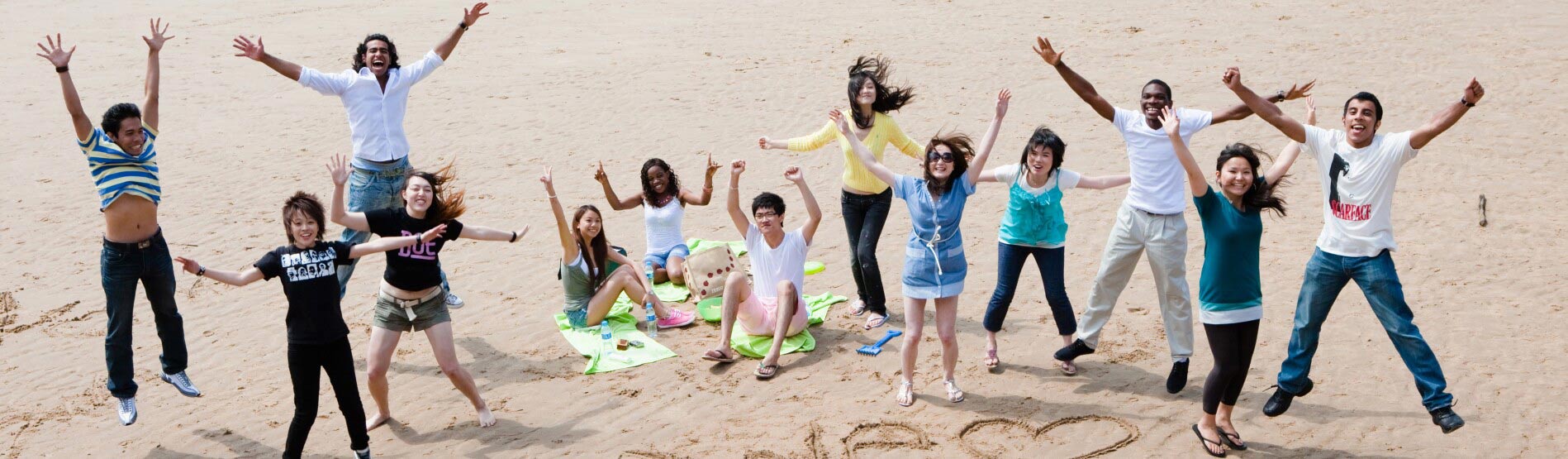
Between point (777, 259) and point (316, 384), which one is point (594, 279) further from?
point (316, 384)

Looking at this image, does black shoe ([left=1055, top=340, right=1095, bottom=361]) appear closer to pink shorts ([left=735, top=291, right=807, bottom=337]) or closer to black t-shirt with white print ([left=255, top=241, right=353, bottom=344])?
pink shorts ([left=735, top=291, right=807, bottom=337])

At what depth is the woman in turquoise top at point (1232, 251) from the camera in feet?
19.5

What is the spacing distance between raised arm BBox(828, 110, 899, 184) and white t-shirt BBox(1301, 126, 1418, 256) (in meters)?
2.26

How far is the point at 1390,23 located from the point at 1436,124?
12.3 meters

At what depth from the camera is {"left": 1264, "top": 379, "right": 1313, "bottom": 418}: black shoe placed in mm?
Result: 6555

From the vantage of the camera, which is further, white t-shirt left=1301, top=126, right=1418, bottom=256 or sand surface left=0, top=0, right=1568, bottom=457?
sand surface left=0, top=0, right=1568, bottom=457

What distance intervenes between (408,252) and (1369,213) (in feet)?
16.3

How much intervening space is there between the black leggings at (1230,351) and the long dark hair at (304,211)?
4.49 meters

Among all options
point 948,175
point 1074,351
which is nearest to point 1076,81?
point 948,175

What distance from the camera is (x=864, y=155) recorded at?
23.5 feet

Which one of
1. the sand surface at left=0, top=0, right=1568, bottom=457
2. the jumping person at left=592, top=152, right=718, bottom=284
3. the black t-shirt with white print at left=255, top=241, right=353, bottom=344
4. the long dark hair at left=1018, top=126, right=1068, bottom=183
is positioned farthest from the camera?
the jumping person at left=592, top=152, right=718, bottom=284

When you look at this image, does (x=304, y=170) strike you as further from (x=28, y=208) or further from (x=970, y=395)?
(x=970, y=395)

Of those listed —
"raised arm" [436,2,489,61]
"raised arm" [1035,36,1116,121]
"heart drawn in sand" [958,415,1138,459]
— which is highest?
"raised arm" [436,2,489,61]

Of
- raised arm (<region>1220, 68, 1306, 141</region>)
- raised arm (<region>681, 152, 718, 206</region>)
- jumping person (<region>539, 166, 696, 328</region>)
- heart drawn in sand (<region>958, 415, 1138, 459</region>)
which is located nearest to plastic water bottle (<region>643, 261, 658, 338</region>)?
jumping person (<region>539, 166, 696, 328</region>)
